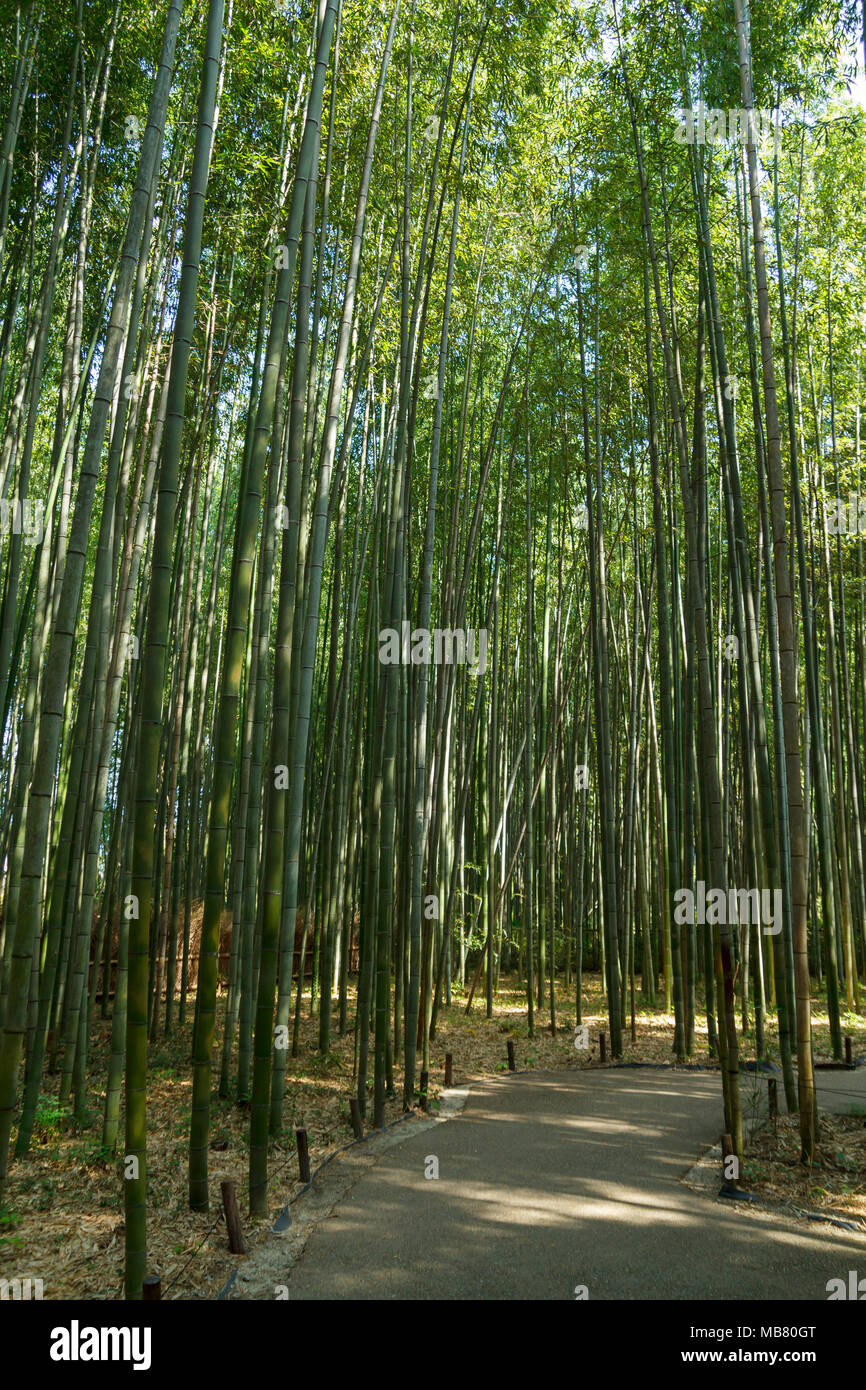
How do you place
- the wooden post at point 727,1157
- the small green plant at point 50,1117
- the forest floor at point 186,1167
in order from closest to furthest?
1. the forest floor at point 186,1167
2. the wooden post at point 727,1157
3. the small green plant at point 50,1117

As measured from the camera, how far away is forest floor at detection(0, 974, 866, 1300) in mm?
2436

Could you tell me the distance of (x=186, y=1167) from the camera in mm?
3312

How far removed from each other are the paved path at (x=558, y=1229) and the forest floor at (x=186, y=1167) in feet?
0.96

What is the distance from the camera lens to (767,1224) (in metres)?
2.67

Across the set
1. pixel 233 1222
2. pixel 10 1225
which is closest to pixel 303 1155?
pixel 233 1222

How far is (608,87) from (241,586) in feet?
14.2

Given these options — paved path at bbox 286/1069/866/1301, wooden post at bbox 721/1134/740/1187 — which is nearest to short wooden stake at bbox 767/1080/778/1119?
paved path at bbox 286/1069/866/1301

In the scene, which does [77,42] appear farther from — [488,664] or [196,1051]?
[488,664]

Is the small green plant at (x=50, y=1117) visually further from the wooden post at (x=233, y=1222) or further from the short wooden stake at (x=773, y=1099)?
the short wooden stake at (x=773, y=1099)

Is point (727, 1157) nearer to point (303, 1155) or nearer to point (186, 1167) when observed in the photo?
point (303, 1155)

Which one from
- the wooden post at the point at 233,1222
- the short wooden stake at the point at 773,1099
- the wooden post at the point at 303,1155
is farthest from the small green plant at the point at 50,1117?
the short wooden stake at the point at 773,1099

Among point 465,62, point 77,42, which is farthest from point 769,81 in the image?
point 77,42

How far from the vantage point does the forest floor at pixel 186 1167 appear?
244 cm

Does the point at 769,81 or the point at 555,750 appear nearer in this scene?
the point at 769,81
